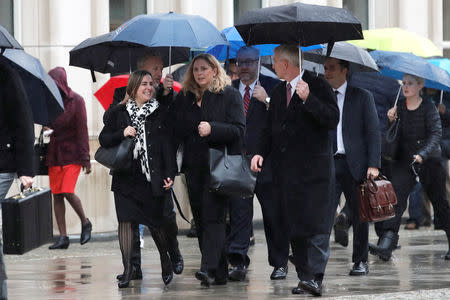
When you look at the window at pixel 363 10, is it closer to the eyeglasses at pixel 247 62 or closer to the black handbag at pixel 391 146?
the black handbag at pixel 391 146

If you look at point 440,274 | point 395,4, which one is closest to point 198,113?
point 440,274

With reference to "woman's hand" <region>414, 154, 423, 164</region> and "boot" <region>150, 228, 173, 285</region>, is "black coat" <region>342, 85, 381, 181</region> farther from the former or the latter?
"woman's hand" <region>414, 154, 423, 164</region>

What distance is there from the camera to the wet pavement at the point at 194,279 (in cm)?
1025

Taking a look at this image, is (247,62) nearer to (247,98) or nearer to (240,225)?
(247,98)

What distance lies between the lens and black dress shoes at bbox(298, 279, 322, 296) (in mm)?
9961

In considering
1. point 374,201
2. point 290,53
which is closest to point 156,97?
point 290,53

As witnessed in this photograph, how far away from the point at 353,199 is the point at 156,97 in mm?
1918

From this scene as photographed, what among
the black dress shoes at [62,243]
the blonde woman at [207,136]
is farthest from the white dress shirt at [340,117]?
the black dress shoes at [62,243]

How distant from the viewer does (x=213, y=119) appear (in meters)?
10.7

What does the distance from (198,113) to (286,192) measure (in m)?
1.08

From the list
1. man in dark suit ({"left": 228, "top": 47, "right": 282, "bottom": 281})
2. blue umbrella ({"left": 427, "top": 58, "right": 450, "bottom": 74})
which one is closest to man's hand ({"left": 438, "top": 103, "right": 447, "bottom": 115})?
blue umbrella ({"left": 427, "top": 58, "right": 450, "bottom": 74})

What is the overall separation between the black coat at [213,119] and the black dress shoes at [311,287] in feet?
4.19

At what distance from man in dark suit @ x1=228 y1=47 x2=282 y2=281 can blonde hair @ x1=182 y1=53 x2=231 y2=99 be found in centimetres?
59

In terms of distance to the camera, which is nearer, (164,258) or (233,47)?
(164,258)
